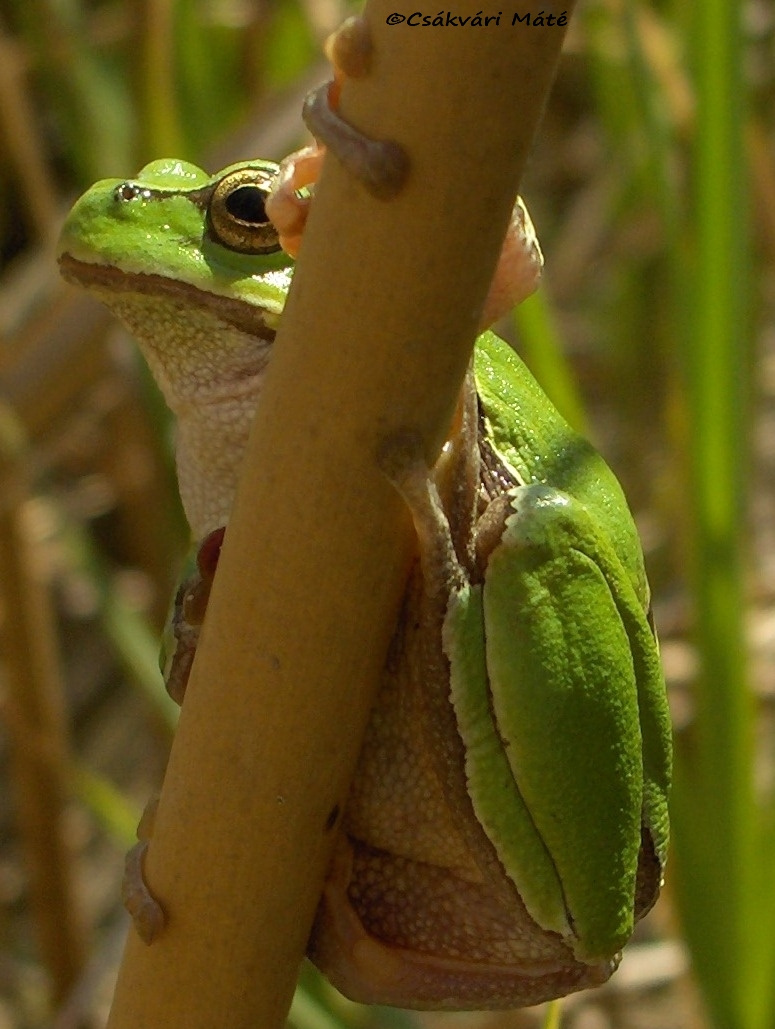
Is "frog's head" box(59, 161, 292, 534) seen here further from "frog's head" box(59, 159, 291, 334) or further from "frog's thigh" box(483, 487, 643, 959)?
"frog's thigh" box(483, 487, 643, 959)

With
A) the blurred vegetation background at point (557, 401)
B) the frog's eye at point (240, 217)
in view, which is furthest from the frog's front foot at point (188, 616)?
the blurred vegetation background at point (557, 401)

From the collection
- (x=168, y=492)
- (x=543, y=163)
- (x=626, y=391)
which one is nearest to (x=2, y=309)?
(x=168, y=492)

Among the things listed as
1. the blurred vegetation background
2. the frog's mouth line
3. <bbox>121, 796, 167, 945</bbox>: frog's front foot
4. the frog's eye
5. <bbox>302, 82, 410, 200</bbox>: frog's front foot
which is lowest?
the blurred vegetation background

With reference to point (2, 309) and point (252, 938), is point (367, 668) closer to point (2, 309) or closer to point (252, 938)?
point (252, 938)

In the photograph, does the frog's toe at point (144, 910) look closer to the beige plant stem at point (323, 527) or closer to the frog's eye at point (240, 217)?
the beige plant stem at point (323, 527)

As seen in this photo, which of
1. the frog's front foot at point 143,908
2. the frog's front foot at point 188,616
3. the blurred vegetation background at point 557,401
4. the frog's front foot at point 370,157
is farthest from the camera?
the blurred vegetation background at point 557,401

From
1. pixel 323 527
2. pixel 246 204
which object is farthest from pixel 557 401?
pixel 323 527

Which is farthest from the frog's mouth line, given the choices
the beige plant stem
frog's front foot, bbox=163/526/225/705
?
the beige plant stem

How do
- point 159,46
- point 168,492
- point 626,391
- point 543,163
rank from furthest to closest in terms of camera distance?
1. point 543,163
2. point 626,391
3. point 168,492
4. point 159,46
